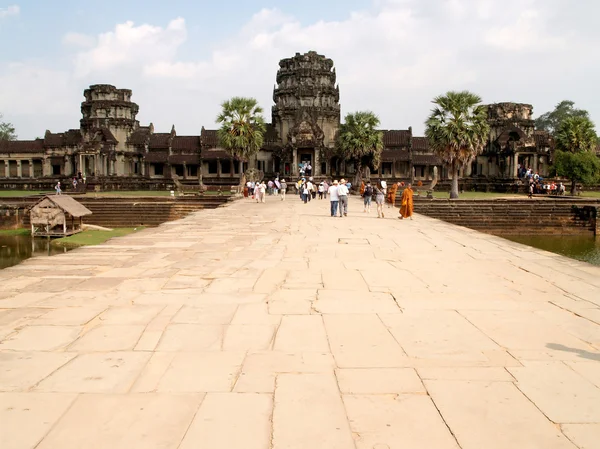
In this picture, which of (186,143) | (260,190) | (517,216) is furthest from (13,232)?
(517,216)

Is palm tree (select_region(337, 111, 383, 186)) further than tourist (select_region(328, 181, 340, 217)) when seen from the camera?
Yes

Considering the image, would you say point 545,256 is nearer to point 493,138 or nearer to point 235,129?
point 235,129

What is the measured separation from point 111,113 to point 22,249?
35546mm

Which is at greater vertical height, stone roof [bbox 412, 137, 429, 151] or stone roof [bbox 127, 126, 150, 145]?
stone roof [bbox 127, 126, 150, 145]

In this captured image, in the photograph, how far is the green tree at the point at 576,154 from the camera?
41031 mm

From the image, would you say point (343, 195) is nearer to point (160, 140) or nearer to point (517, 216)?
point (517, 216)

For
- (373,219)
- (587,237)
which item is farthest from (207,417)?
(587,237)

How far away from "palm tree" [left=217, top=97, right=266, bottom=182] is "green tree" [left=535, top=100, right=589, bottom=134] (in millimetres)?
76108

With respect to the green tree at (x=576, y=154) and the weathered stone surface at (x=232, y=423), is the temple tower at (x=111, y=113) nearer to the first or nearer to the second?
the green tree at (x=576, y=154)

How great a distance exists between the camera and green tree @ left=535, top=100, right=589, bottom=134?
98.9 m

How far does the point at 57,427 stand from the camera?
3.32 metres

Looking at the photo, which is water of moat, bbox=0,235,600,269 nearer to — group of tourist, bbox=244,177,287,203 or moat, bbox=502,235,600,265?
moat, bbox=502,235,600,265

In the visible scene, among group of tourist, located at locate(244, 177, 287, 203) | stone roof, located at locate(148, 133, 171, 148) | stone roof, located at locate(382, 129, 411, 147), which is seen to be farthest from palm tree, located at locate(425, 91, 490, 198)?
stone roof, located at locate(148, 133, 171, 148)

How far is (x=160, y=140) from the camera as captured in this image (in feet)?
183
